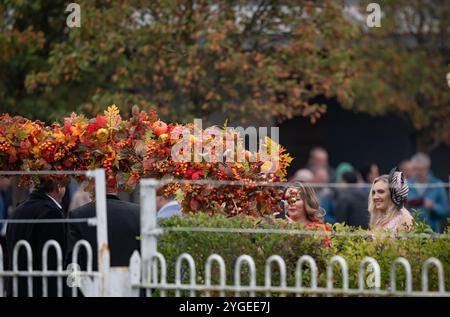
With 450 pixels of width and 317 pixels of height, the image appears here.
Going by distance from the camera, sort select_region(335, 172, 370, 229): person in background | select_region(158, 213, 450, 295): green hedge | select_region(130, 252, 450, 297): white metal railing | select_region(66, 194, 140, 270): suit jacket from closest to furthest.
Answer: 1. select_region(130, 252, 450, 297): white metal railing
2. select_region(158, 213, 450, 295): green hedge
3. select_region(66, 194, 140, 270): suit jacket
4. select_region(335, 172, 370, 229): person in background

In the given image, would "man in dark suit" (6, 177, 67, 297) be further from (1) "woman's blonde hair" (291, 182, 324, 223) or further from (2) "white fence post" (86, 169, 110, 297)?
(1) "woman's blonde hair" (291, 182, 324, 223)

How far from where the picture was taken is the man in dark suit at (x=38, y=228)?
316 inches

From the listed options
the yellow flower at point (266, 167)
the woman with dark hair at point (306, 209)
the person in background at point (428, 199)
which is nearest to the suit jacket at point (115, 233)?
the yellow flower at point (266, 167)

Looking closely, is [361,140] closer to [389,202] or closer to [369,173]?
[369,173]

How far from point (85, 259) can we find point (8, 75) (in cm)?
816


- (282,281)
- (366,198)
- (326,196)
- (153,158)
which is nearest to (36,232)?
(153,158)

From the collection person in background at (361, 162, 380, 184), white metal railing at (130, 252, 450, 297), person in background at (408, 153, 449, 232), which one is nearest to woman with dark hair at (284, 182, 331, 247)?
white metal railing at (130, 252, 450, 297)

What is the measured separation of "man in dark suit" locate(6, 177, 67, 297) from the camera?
26.3 feet

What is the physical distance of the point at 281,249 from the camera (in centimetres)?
683

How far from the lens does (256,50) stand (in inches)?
587

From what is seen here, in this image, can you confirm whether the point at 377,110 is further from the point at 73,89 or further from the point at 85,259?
the point at 85,259

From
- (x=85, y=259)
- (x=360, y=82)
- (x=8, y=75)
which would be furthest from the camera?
(x=360, y=82)

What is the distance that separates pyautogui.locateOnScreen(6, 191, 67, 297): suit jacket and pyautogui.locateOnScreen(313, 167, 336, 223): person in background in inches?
262
